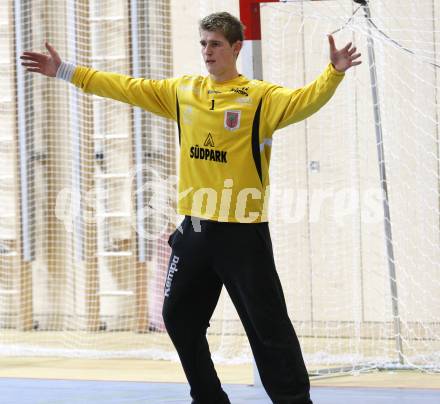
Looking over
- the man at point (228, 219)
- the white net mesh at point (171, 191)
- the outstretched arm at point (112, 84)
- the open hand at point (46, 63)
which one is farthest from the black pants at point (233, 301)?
the white net mesh at point (171, 191)

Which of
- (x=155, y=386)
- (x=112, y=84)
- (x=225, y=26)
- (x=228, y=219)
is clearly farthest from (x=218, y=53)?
(x=155, y=386)

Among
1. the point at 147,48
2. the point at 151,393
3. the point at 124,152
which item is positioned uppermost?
the point at 147,48

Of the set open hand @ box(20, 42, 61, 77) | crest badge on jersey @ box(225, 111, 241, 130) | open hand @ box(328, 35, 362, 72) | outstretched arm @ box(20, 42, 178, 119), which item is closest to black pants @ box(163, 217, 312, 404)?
crest badge on jersey @ box(225, 111, 241, 130)

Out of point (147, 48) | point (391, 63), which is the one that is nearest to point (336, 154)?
point (391, 63)

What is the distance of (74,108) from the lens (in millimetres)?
7941

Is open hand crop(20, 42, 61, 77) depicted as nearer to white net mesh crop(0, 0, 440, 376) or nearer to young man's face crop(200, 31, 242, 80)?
young man's face crop(200, 31, 242, 80)

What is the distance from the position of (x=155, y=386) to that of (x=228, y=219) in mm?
1860

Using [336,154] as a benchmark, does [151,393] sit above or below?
below

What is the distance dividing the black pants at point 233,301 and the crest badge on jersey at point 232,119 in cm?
37

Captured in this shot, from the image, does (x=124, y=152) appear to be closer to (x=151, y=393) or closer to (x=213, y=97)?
(x=151, y=393)

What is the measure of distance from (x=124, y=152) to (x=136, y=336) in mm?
1486

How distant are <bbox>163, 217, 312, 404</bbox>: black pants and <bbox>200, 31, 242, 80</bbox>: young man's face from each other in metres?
0.59

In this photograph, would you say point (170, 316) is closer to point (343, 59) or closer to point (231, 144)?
point (231, 144)

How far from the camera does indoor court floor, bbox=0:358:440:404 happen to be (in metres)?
4.87
